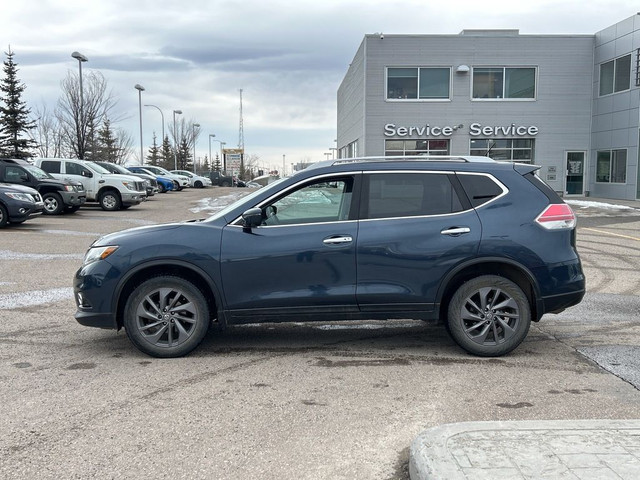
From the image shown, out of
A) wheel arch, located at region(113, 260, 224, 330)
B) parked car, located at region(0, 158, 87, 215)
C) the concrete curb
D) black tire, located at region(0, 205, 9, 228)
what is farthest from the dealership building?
the concrete curb

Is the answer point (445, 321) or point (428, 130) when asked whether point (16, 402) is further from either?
point (428, 130)

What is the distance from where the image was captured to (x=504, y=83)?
31094 millimetres

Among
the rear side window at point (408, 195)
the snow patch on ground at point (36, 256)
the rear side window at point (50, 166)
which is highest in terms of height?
the rear side window at point (50, 166)

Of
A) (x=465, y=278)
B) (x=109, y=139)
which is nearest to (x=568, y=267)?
(x=465, y=278)

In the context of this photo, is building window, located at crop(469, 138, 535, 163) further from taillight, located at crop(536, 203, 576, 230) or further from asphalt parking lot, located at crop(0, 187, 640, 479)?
taillight, located at crop(536, 203, 576, 230)

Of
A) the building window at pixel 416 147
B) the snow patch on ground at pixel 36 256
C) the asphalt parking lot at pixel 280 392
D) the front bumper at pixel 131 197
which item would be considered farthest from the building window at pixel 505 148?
the asphalt parking lot at pixel 280 392

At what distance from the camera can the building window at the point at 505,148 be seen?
103ft

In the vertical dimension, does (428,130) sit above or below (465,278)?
above

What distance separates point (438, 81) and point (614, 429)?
2948 centimetres

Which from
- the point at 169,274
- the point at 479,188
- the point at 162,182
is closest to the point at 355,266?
the point at 479,188

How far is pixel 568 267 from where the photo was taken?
5254 mm

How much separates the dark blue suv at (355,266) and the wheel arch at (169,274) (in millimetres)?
12

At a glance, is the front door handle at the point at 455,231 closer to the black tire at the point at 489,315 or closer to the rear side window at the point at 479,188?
the rear side window at the point at 479,188

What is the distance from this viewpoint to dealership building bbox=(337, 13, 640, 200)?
30672mm
